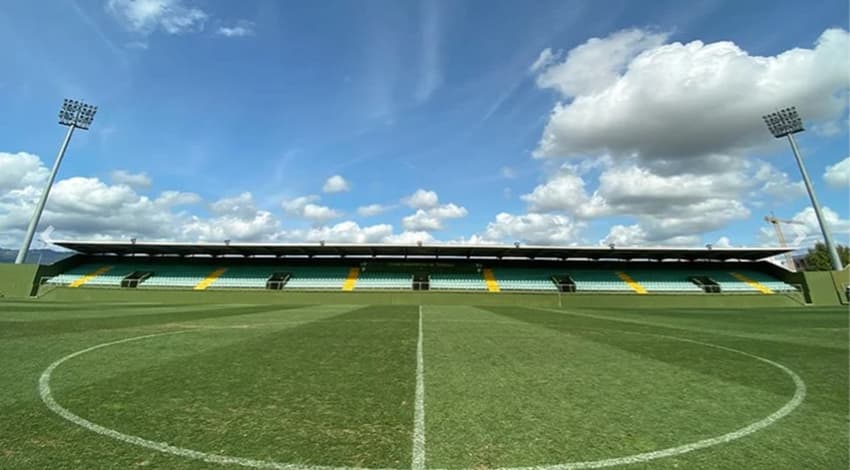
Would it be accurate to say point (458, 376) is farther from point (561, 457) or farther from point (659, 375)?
point (659, 375)

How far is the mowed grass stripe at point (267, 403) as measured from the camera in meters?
3.28

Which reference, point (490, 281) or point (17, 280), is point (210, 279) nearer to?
point (17, 280)

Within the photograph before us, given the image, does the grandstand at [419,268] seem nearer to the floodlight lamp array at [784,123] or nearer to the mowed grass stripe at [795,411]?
the floodlight lamp array at [784,123]

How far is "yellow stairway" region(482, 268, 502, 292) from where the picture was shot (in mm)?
33719

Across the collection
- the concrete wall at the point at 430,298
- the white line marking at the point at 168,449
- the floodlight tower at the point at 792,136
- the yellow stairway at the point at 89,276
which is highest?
the floodlight tower at the point at 792,136

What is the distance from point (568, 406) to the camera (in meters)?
4.46

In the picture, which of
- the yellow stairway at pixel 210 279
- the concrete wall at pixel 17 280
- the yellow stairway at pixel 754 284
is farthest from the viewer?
the yellow stairway at pixel 210 279

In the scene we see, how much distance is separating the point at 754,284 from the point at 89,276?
6069 cm

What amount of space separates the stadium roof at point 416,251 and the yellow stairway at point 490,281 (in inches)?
59.0

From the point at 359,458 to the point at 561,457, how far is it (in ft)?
5.55

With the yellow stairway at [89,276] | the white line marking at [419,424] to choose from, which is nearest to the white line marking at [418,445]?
the white line marking at [419,424]

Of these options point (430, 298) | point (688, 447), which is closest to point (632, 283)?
point (430, 298)

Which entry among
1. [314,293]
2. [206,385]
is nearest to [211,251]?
[314,293]

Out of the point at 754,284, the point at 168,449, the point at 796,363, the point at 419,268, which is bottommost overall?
the point at 168,449
